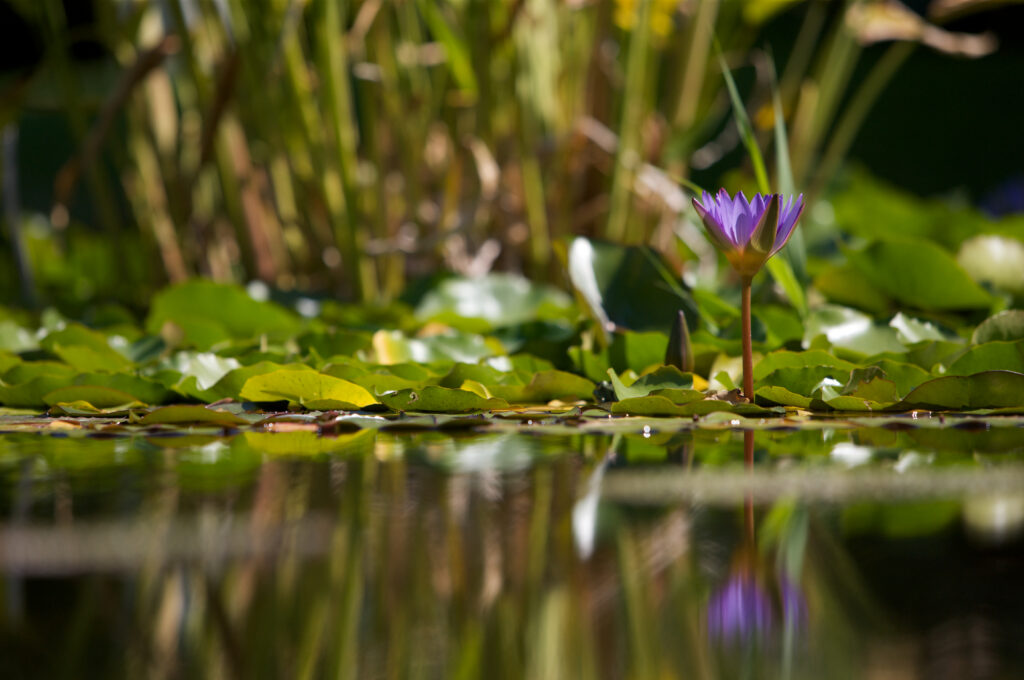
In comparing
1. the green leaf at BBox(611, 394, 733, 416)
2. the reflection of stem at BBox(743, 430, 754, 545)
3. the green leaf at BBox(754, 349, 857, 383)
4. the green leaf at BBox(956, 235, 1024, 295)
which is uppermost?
the green leaf at BBox(956, 235, 1024, 295)

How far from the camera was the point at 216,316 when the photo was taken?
142 centimetres

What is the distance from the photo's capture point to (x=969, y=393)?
898 millimetres

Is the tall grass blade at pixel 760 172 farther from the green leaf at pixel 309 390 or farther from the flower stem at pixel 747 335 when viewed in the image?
the green leaf at pixel 309 390

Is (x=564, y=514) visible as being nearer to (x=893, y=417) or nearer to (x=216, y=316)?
(x=893, y=417)

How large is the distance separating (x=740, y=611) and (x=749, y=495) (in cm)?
20

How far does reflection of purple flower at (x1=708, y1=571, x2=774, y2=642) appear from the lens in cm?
38

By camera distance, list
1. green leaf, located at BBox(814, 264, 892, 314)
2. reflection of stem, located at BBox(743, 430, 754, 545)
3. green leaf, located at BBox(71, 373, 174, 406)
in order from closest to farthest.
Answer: reflection of stem, located at BBox(743, 430, 754, 545) → green leaf, located at BBox(71, 373, 174, 406) → green leaf, located at BBox(814, 264, 892, 314)

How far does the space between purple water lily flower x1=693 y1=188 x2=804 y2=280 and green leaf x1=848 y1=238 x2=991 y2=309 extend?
1.41 feet

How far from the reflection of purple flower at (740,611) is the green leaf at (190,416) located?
0.55 meters

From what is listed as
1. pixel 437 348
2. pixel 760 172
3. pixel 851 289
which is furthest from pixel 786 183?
pixel 437 348

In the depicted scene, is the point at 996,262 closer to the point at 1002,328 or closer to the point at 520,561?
the point at 1002,328

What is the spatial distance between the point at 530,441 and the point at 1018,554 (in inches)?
16.4

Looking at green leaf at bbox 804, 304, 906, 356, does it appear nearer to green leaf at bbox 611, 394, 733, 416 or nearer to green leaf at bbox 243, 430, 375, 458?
green leaf at bbox 611, 394, 733, 416

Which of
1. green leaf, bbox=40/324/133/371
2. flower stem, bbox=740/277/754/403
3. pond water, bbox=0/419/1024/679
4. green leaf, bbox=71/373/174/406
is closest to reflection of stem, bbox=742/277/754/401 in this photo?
flower stem, bbox=740/277/754/403
